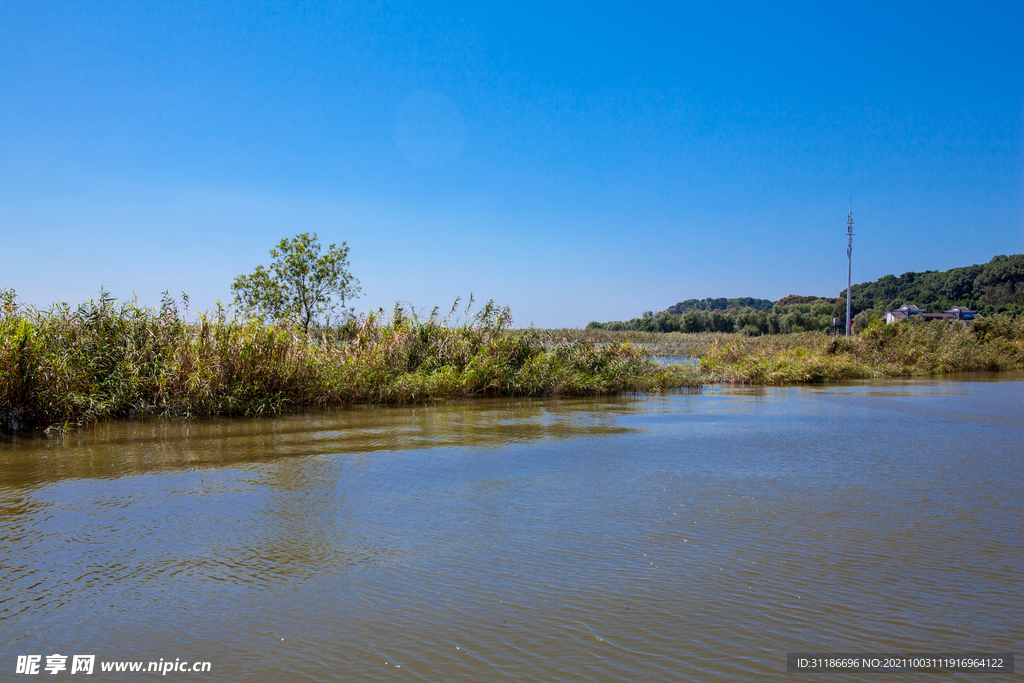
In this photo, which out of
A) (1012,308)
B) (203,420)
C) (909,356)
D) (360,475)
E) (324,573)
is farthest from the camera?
(1012,308)

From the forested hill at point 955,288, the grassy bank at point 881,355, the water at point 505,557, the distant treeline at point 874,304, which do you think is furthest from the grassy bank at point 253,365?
the forested hill at point 955,288

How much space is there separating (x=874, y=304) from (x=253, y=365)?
276ft

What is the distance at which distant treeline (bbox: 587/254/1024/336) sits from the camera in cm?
4761

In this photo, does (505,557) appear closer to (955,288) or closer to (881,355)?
(881,355)

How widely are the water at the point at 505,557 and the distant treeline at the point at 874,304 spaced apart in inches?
1239

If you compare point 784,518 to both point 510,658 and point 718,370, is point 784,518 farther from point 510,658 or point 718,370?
point 718,370

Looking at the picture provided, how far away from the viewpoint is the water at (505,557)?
234 cm

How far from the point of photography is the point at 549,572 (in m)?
3.02

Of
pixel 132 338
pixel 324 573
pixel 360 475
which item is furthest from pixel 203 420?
pixel 324 573

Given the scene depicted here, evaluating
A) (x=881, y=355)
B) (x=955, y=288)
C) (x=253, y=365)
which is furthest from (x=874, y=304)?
(x=253, y=365)

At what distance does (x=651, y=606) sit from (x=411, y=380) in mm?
8948

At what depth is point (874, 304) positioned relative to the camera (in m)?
76.7

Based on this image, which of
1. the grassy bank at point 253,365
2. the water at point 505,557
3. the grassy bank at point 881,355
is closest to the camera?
the water at point 505,557

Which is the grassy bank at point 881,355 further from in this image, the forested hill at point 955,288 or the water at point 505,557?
the forested hill at point 955,288
